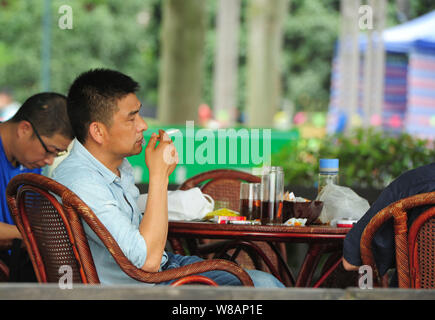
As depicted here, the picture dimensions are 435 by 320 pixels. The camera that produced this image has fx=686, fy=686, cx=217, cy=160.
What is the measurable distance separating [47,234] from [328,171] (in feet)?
4.08

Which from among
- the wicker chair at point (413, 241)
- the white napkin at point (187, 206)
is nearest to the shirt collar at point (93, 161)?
the white napkin at point (187, 206)

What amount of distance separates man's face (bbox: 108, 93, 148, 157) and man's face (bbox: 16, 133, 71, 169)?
0.74 m

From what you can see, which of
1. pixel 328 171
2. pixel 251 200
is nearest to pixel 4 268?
pixel 251 200

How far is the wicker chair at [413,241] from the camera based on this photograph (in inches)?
82.3

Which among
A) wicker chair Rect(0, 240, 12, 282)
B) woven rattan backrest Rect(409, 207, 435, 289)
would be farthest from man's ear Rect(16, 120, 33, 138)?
woven rattan backrest Rect(409, 207, 435, 289)

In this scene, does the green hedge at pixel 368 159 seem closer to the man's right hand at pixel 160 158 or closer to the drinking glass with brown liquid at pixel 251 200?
the drinking glass with brown liquid at pixel 251 200

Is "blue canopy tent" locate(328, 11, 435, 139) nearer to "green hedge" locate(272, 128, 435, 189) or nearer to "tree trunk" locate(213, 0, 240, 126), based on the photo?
"tree trunk" locate(213, 0, 240, 126)

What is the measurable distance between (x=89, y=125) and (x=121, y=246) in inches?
19.7

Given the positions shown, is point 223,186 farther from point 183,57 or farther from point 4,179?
point 183,57

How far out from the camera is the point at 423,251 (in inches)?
83.5

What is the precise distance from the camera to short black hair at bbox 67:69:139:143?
246 centimetres

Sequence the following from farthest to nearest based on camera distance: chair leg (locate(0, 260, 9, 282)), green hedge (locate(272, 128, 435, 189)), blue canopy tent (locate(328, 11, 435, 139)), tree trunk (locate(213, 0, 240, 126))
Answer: tree trunk (locate(213, 0, 240, 126)) → blue canopy tent (locate(328, 11, 435, 139)) → green hedge (locate(272, 128, 435, 189)) → chair leg (locate(0, 260, 9, 282))

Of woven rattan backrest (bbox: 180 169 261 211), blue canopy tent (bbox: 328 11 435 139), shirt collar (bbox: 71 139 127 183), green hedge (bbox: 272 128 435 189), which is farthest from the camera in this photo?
blue canopy tent (bbox: 328 11 435 139)
